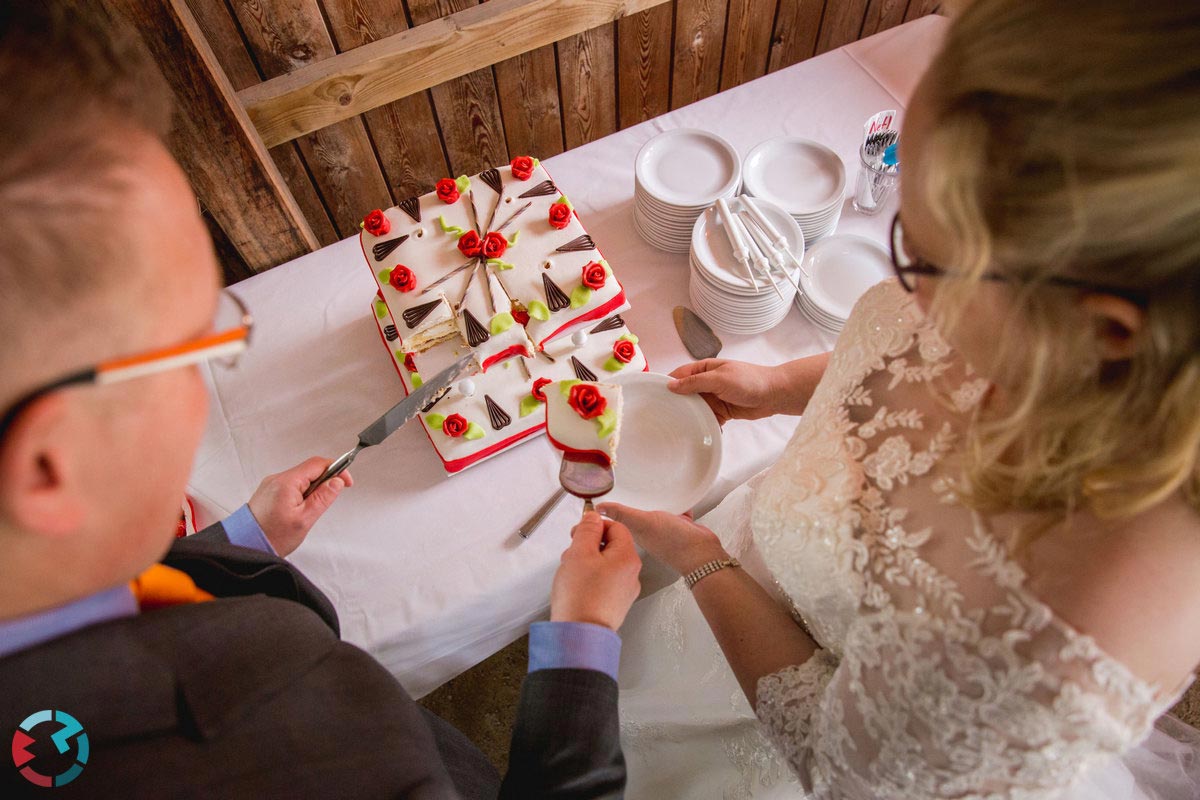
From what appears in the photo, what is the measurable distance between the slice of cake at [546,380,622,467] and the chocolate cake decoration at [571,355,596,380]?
21 cm

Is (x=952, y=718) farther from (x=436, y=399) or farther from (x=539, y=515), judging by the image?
(x=436, y=399)

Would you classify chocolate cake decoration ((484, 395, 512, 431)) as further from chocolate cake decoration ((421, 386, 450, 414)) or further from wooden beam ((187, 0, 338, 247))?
wooden beam ((187, 0, 338, 247))

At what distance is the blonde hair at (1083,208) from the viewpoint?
2.10ft

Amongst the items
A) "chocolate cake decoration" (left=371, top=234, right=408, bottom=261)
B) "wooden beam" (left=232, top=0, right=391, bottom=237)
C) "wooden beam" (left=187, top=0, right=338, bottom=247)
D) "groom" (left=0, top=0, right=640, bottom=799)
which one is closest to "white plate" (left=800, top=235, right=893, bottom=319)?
"chocolate cake decoration" (left=371, top=234, right=408, bottom=261)

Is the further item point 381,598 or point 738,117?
point 738,117

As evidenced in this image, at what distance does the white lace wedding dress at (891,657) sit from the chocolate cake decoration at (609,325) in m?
0.53

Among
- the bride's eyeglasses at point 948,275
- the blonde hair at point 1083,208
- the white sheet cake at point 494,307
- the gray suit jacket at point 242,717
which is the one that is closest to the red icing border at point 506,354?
the white sheet cake at point 494,307

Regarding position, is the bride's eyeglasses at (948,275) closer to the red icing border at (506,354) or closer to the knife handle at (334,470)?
the red icing border at (506,354)

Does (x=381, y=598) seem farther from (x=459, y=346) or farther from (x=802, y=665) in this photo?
(x=802, y=665)

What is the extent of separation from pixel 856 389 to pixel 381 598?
1.12m

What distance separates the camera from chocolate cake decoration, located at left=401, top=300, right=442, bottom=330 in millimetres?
1634

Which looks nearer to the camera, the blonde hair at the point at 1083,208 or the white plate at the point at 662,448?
→ the blonde hair at the point at 1083,208

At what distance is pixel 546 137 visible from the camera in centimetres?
273

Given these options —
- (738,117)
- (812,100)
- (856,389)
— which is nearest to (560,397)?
(856,389)
